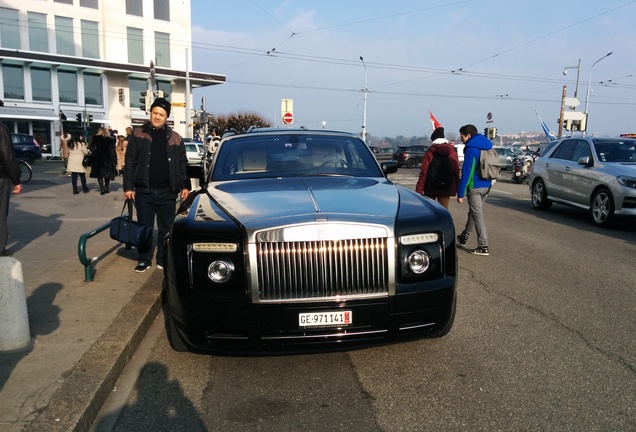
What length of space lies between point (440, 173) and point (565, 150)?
19.4 feet

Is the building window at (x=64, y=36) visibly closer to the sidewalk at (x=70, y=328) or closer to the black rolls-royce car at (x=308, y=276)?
the sidewalk at (x=70, y=328)

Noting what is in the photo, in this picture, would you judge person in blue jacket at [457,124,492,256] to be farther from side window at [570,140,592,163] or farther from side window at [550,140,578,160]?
side window at [550,140,578,160]

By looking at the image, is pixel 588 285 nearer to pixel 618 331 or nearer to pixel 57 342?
pixel 618 331

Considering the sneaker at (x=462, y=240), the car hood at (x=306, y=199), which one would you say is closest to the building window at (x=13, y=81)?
the sneaker at (x=462, y=240)

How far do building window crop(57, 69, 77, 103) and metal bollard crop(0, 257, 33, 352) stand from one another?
45651 millimetres

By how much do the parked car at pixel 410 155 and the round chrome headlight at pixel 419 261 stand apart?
36002 millimetres

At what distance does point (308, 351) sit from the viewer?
3.45 meters

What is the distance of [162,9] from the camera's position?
4794cm

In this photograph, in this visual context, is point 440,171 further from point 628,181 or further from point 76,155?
point 76,155

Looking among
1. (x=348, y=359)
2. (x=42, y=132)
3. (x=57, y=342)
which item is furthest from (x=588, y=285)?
(x=42, y=132)

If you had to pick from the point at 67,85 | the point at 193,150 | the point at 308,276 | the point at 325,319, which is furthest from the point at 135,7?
the point at 325,319

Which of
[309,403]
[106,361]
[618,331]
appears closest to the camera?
[309,403]

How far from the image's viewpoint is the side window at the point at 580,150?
11.5m

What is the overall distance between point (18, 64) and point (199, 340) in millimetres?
46739
